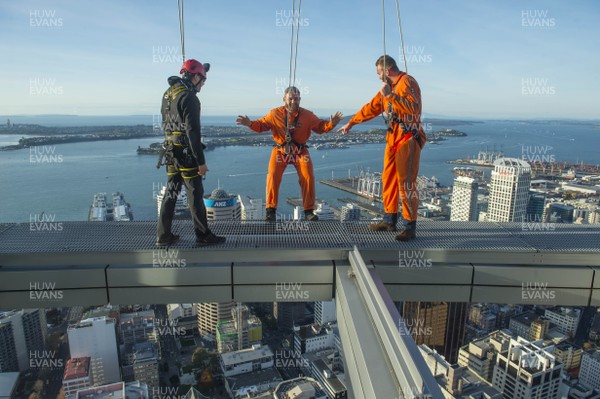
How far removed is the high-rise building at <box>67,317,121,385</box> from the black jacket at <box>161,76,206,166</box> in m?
8.13

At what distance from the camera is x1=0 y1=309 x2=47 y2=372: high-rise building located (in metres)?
8.45

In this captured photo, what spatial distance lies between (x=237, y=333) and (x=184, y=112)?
943cm

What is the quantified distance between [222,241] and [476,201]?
20.2 meters

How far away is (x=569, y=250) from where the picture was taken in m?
2.27

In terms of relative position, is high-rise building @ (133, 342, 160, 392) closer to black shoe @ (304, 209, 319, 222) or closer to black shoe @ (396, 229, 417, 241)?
black shoe @ (304, 209, 319, 222)

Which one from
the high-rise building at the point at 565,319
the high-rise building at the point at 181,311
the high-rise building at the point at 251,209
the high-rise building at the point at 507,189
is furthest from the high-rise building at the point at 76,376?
the high-rise building at the point at 507,189

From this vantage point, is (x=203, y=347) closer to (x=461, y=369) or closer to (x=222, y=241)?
(x=461, y=369)

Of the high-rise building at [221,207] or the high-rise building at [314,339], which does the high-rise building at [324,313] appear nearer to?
the high-rise building at [314,339]

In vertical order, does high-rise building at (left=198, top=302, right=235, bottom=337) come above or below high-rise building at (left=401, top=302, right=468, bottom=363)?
below

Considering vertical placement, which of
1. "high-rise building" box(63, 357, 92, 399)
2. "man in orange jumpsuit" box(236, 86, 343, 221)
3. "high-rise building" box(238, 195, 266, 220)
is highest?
"man in orange jumpsuit" box(236, 86, 343, 221)

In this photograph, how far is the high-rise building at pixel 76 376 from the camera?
7.52 meters

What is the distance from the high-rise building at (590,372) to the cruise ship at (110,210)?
16251 millimetres

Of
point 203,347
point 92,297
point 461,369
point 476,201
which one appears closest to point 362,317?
point 92,297

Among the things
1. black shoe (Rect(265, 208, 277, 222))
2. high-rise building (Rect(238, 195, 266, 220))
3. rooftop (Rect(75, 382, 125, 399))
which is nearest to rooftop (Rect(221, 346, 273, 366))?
rooftop (Rect(75, 382, 125, 399))
